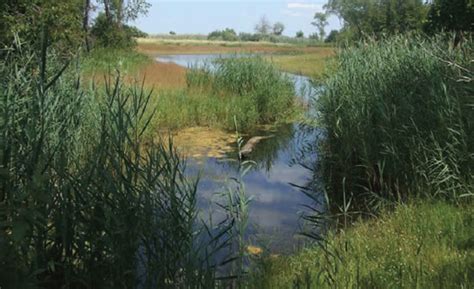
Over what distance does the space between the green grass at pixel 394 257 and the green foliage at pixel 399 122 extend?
1.77 feet

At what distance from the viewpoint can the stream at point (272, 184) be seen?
18.7ft

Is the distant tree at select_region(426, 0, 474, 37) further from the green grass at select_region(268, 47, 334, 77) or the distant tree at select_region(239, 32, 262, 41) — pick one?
the distant tree at select_region(239, 32, 262, 41)

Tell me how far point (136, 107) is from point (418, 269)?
2326 millimetres

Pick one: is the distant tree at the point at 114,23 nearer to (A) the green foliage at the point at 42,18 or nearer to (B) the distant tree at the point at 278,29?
(A) the green foliage at the point at 42,18

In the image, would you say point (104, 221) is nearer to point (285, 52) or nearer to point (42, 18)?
point (42, 18)

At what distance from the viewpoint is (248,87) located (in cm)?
1376

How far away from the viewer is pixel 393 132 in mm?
6121

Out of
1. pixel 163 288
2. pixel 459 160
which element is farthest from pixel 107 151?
pixel 459 160

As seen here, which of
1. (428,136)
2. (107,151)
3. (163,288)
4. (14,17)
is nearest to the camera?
(163,288)

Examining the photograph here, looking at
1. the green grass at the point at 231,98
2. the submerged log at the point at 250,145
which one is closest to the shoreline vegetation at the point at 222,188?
the submerged log at the point at 250,145

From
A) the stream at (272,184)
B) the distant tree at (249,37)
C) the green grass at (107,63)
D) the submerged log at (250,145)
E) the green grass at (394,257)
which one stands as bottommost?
the stream at (272,184)

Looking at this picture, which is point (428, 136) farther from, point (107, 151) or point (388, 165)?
point (107, 151)

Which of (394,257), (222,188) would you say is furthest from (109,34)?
(394,257)

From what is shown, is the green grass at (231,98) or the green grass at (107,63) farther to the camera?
the green grass at (231,98)
